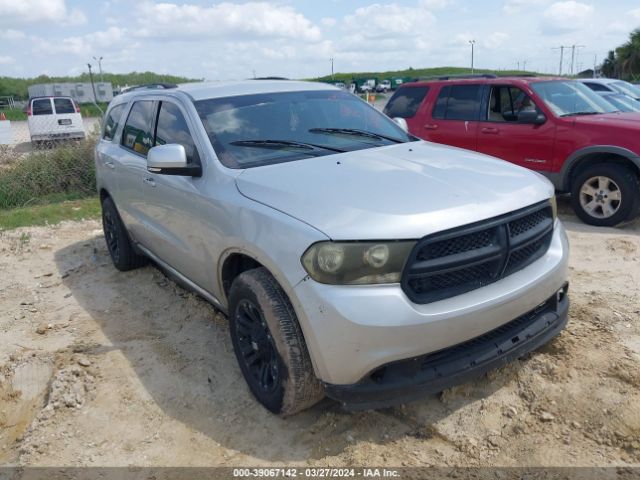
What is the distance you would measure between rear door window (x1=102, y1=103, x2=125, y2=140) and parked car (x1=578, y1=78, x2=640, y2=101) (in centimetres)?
821

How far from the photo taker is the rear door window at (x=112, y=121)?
5557 millimetres

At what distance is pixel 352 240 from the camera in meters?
2.58

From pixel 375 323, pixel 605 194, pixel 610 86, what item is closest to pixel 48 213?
pixel 375 323

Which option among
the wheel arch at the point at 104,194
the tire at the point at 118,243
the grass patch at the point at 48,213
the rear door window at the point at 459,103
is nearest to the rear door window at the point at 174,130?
the tire at the point at 118,243

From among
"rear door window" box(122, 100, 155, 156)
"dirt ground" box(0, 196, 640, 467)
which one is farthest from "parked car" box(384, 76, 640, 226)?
"rear door window" box(122, 100, 155, 156)

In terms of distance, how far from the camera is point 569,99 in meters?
7.28

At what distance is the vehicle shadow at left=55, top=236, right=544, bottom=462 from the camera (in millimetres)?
3000

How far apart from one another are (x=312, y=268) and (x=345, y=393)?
→ 24.4 inches

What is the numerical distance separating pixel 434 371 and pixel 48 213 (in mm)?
7562

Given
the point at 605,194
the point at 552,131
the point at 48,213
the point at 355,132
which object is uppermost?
the point at 355,132

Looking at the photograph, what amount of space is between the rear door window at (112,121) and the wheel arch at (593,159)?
518 centimetres

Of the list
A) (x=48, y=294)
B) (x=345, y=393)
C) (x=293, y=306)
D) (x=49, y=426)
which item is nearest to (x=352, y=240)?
(x=293, y=306)

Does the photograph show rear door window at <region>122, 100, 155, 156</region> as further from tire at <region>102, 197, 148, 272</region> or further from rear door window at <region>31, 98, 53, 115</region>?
rear door window at <region>31, 98, 53, 115</region>

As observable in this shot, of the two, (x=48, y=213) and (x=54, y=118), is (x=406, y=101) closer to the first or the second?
(x=48, y=213)
